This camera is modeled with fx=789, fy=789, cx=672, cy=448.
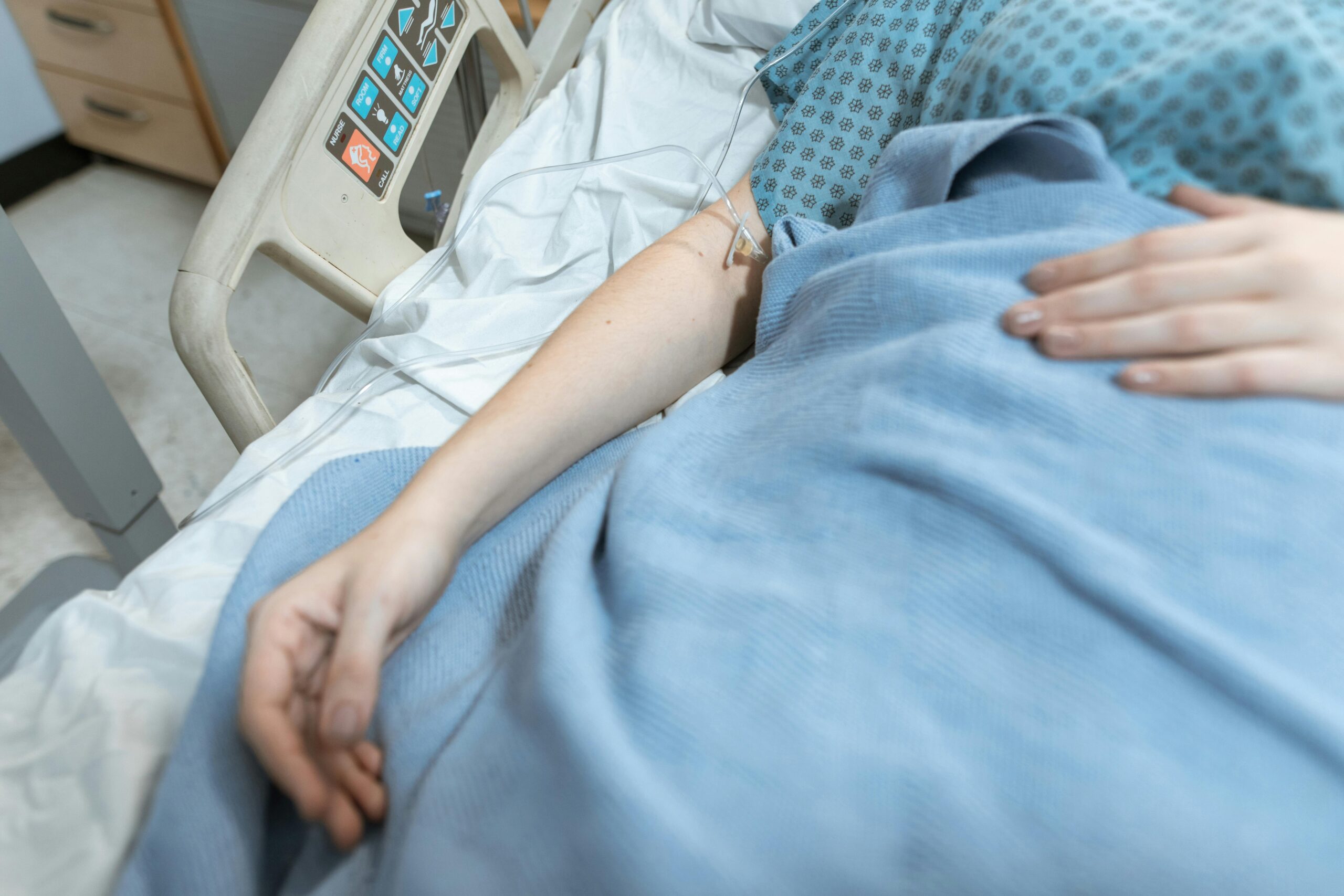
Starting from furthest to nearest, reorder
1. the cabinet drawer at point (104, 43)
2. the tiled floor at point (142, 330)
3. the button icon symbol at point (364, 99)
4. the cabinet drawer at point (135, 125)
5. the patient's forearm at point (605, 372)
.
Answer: the cabinet drawer at point (135, 125) < the cabinet drawer at point (104, 43) < the tiled floor at point (142, 330) < the button icon symbol at point (364, 99) < the patient's forearm at point (605, 372)

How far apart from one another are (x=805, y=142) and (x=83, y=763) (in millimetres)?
805

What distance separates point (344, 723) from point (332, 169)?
66 centimetres

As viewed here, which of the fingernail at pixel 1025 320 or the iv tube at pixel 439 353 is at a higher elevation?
the fingernail at pixel 1025 320

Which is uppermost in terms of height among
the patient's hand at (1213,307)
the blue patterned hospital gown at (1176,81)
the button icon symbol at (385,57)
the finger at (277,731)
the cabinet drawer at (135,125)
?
the blue patterned hospital gown at (1176,81)

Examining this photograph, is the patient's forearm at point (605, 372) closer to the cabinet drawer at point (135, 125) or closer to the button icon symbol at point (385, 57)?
the button icon symbol at point (385, 57)

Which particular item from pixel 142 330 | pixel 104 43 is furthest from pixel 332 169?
pixel 104 43

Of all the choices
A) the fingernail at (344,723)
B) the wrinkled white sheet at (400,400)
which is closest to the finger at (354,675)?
the fingernail at (344,723)

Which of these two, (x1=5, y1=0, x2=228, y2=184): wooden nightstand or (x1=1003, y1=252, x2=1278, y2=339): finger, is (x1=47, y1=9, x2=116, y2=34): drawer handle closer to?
(x1=5, y1=0, x2=228, y2=184): wooden nightstand

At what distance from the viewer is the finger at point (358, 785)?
0.47 meters

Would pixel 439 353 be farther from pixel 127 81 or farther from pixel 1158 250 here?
pixel 127 81

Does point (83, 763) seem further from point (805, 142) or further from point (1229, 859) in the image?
point (805, 142)

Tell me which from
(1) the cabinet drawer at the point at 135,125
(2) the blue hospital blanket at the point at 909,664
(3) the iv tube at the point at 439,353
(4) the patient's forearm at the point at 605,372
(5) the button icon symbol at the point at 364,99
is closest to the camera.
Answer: (2) the blue hospital blanket at the point at 909,664

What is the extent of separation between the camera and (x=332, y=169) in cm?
87

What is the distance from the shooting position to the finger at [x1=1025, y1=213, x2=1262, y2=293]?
509 mm
